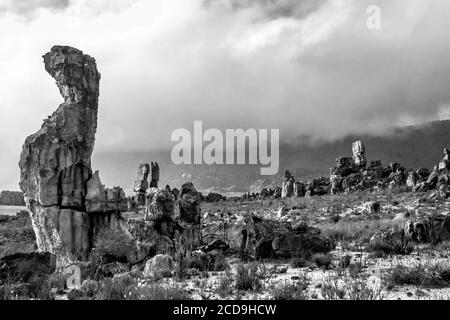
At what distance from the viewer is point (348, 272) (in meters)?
10.5

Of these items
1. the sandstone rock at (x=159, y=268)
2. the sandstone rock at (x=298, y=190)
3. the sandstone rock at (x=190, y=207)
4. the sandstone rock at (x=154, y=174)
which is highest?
the sandstone rock at (x=154, y=174)

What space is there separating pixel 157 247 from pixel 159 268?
173 inches

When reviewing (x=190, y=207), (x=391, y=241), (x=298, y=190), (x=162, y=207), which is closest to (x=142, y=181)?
(x=298, y=190)

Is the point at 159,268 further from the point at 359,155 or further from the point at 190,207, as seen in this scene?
the point at 359,155

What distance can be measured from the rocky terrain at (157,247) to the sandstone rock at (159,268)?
0.12ft

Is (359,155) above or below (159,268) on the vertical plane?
above

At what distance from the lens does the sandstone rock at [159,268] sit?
1107 centimetres

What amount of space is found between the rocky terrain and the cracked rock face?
0.14 feet

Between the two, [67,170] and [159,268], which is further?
[67,170]

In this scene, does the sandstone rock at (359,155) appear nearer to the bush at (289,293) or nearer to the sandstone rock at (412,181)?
the sandstone rock at (412,181)

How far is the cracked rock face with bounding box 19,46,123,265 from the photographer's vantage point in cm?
1619

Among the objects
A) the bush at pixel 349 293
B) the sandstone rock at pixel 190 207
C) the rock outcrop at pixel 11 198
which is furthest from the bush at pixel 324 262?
the rock outcrop at pixel 11 198

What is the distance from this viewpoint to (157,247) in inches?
621
